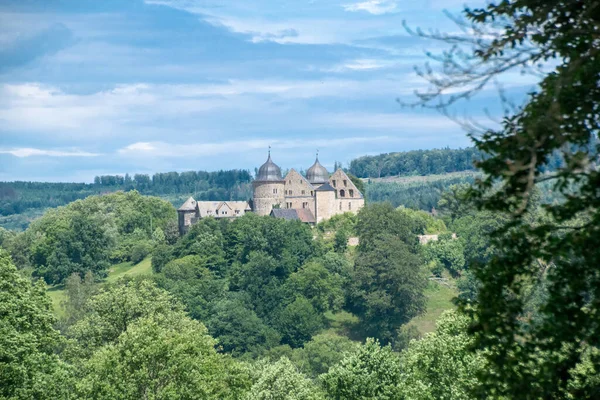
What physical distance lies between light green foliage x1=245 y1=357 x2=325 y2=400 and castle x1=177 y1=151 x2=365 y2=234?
60765 mm

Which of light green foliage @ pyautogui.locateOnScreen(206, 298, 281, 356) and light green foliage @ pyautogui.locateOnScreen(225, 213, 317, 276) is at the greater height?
light green foliage @ pyautogui.locateOnScreen(225, 213, 317, 276)

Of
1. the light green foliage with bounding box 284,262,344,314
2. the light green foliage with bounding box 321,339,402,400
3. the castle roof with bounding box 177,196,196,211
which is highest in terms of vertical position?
the castle roof with bounding box 177,196,196,211

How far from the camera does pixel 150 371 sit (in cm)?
3419

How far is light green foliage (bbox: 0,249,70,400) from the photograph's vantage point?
27.1m

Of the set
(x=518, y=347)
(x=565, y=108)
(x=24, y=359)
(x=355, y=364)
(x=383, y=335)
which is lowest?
(x=383, y=335)

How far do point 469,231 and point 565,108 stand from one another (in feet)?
296

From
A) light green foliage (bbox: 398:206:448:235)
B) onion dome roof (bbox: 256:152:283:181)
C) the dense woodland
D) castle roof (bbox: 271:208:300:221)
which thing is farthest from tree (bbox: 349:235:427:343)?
onion dome roof (bbox: 256:152:283:181)

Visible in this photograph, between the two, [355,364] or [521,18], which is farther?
[355,364]

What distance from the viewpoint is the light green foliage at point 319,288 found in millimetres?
89625

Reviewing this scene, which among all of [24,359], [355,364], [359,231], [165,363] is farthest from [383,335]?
[24,359]

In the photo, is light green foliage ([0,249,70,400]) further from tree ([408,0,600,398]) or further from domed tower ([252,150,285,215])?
domed tower ([252,150,285,215])

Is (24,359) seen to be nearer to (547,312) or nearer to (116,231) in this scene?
(547,312)

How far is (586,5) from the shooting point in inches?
493

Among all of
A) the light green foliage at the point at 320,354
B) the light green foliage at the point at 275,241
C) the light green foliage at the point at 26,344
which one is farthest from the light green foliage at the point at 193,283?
the light green foliage at the point at 26,344
